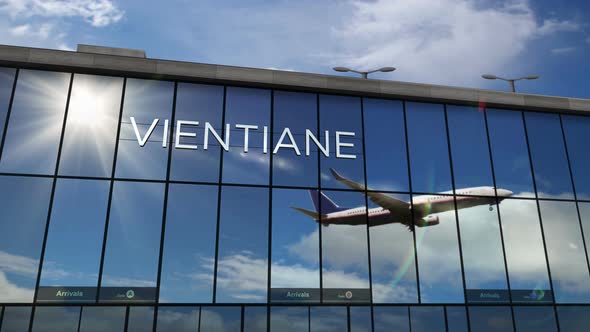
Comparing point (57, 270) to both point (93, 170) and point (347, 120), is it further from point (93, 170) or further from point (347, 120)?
point (347, 120)

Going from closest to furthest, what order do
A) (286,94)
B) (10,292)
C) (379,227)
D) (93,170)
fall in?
(10,292) → (93,170) → (379,227) → (286,94)

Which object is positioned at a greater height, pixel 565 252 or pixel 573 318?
pixel 565 252

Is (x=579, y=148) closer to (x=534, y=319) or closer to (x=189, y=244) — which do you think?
(x=534, y=319)

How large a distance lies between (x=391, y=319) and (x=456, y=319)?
2.98 meters

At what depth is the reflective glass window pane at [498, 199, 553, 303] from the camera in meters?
22.1

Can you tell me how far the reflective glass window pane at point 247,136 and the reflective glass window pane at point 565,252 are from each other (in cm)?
1384

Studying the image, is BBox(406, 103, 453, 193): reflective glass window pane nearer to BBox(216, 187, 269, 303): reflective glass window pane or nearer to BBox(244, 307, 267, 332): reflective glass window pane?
BBox(216, 187, 269, 303): reflective glass window pane

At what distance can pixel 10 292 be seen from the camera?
18188 millimetres

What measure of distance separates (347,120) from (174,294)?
1106cm

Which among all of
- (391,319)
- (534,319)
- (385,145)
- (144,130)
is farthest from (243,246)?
(534,319)

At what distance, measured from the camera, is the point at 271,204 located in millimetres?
21078

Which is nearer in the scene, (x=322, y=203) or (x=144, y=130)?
(x=144, y=130)

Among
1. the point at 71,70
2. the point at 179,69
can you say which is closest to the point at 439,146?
the point at 179,69

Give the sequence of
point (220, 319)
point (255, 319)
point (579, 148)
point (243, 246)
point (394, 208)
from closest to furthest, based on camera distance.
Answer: point (220, 319)
point (255, 319)
point (243, 246)
point (394, 208)
point (579, 148)
